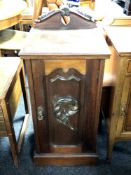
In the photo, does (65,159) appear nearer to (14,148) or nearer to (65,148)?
(65,148)

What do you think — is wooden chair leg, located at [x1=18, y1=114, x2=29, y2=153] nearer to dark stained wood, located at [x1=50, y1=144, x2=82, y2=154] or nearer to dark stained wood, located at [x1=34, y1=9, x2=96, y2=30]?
dark stained wood, located at [x1=50, y1=144, x2=82, y2=154]

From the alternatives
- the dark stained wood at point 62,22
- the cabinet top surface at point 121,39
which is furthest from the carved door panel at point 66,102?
the dark stained wood at point 62,22

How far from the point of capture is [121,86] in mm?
1017

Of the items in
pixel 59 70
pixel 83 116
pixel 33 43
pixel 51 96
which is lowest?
pixel 83 116

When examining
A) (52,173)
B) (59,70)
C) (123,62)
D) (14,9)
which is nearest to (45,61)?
(59,70)

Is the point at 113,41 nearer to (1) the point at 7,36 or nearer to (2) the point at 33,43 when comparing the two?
(2) the point at 33,43

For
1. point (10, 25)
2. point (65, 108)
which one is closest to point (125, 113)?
point (65, 108)

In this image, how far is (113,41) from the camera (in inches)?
41.1

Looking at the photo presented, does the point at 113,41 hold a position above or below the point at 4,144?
above

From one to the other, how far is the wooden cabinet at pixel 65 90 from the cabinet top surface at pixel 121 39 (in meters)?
0.06

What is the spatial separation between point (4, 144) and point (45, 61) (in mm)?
804

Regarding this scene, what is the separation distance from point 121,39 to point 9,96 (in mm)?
661

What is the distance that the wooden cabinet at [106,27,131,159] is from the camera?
37.5 inches

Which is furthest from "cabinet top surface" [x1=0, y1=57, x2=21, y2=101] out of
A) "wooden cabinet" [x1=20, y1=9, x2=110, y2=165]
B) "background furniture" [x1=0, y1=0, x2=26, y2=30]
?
"background furniture" [x1=0, y1=0, x2=26, y2=30]
